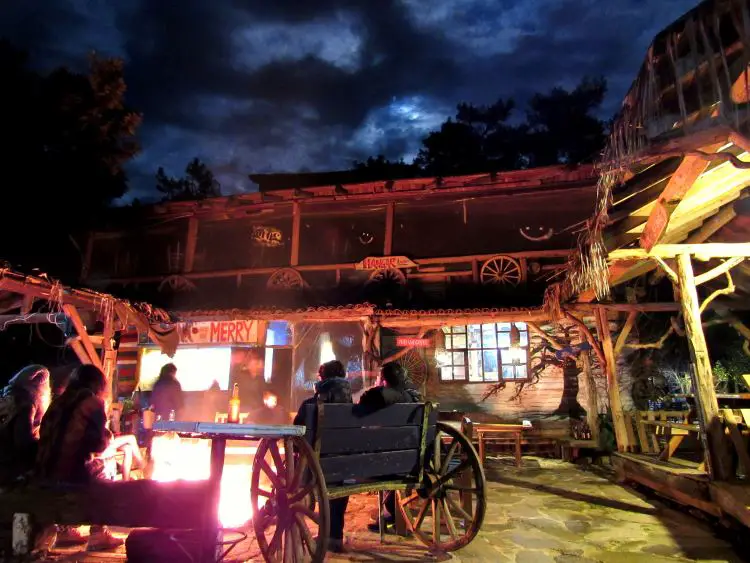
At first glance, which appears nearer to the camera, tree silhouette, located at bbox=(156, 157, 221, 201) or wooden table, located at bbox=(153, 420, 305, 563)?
wooden table, located at bbox=(153, 420, 305, 563)

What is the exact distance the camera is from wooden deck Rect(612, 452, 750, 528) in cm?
526

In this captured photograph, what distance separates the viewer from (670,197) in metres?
5.02

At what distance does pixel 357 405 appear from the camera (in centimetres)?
423

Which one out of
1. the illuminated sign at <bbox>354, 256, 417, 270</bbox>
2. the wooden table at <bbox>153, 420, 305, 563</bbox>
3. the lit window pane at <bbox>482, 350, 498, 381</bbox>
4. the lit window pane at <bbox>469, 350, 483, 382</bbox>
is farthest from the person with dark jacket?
the illuminated sign at <bbox>354, 256, 417, 270</bbox>

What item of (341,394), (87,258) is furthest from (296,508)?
(87,258)

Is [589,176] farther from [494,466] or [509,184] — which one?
[494,466]

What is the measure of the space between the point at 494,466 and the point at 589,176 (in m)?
8.00

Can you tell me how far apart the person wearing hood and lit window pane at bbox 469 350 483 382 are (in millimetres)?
10412

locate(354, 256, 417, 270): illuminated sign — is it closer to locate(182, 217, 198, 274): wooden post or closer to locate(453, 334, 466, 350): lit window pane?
locate(453, 334, 466, 350): lit window pane

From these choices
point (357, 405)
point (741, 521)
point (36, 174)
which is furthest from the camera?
point (36, 174)

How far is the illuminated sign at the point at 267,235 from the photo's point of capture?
14.9 meters

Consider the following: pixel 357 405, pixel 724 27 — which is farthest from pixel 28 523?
pixel 724 27

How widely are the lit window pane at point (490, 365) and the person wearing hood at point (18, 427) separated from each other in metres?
10.6

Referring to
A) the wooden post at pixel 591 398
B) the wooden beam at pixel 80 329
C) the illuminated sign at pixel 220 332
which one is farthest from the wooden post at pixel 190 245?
the wooden post at pixel 591 398
